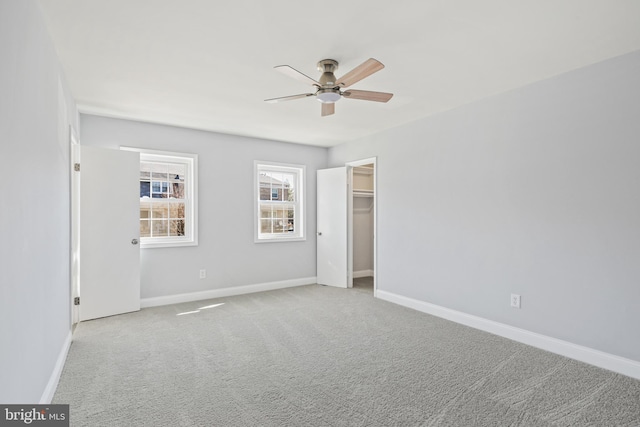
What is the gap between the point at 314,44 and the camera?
2.48 meters

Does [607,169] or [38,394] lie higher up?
[607,169]

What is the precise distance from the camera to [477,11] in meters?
2.11

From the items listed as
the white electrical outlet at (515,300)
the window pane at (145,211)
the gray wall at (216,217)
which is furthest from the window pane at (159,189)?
the white electrical outlet at (515,300)

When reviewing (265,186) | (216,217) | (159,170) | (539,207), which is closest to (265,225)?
(265,186)

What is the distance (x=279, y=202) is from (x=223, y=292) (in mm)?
1753

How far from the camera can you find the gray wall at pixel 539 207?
8.79 feet

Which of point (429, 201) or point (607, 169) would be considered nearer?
point (607, 169)

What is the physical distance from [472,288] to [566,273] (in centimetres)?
97

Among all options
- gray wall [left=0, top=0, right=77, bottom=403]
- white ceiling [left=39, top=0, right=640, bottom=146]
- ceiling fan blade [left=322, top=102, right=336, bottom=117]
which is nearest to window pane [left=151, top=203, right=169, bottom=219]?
white ceiling [left=39, top=0, right=640, bottom=146]

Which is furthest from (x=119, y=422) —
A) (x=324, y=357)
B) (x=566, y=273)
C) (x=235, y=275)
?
(x=566, y=273)

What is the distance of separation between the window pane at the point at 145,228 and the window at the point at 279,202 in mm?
1535

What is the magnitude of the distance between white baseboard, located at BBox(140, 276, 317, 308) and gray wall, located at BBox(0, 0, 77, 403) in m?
1.79

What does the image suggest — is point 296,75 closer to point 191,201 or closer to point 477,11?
point 477,11

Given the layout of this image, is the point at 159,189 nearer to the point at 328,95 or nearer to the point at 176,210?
the point at 176,210
